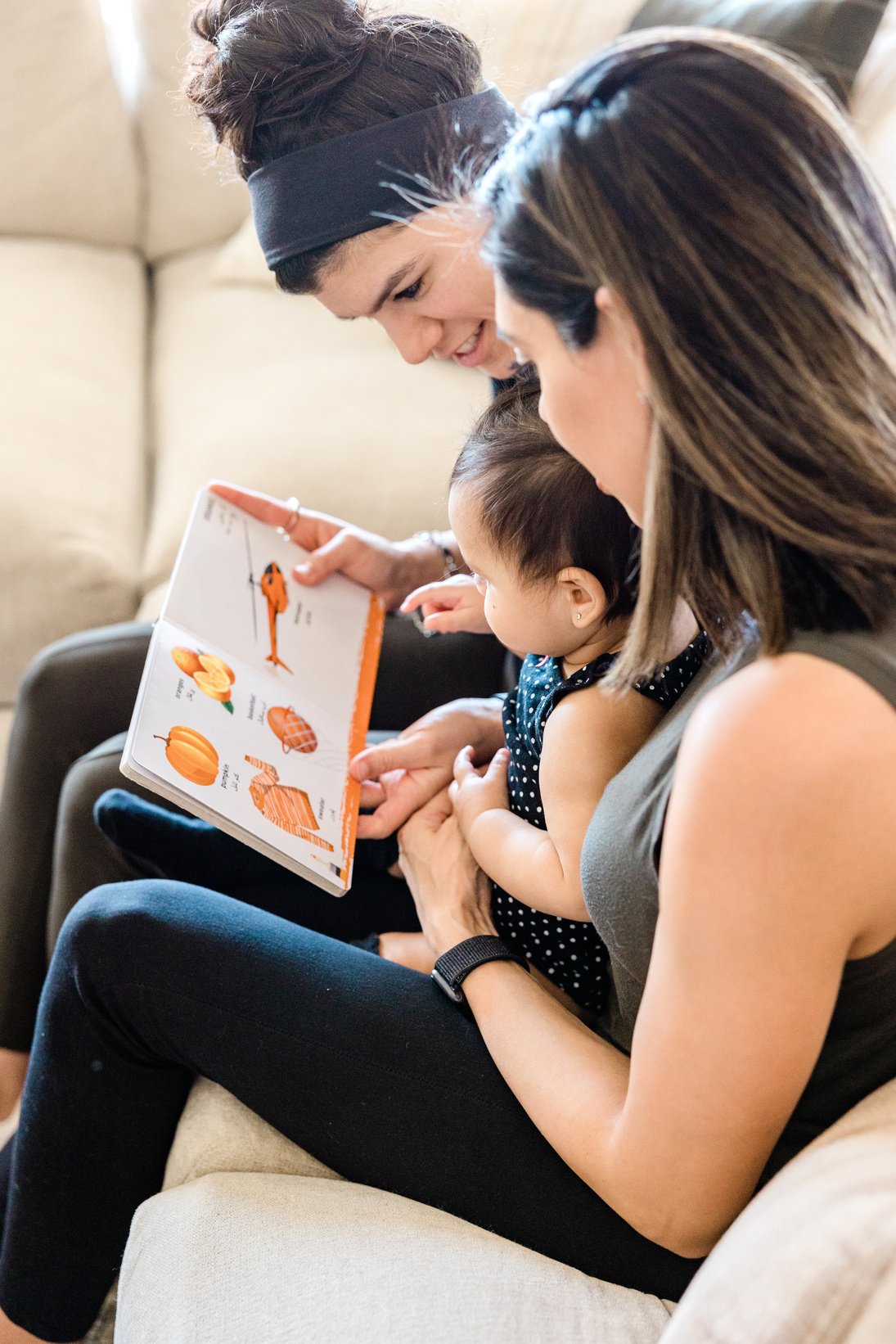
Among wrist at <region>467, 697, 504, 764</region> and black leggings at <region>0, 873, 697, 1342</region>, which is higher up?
wrist at <region>467, 697, 504, 764</region>

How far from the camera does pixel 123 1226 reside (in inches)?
36.4

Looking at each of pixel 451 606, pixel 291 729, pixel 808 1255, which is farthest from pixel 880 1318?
pixel 451 606

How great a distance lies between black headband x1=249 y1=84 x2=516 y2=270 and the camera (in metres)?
1.07

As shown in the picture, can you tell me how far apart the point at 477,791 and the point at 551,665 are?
0.14 m

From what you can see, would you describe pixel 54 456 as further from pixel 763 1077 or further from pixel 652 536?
pixel 763 1077

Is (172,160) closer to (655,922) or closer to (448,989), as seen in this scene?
(448,989)

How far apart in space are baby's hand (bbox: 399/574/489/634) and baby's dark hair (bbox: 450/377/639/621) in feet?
0.88

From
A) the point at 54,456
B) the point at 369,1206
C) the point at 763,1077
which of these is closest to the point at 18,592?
the point at 54,456

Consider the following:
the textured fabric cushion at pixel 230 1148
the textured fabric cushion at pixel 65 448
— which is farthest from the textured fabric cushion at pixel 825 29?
the textured fabric cushion at pixel 230 1148

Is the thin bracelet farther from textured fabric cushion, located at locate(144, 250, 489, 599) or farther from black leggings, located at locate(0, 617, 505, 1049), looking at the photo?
textured fabric cushion, located at locate(144, 250, 489, 599)

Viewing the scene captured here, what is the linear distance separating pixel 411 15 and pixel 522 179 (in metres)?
0.58

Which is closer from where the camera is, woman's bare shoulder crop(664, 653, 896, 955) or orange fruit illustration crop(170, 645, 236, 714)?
woman's bare shoulder crop(664, 653, 896, 955)

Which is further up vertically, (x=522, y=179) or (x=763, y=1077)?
(x=522, y=179)

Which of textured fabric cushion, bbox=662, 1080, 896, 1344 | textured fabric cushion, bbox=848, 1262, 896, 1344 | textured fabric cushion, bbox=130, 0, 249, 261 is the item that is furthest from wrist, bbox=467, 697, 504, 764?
textured fabric cushion, bbox=130, 0, 249, 261
